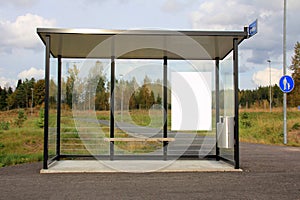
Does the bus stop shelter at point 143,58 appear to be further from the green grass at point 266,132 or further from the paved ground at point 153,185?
→ the green grass at point 266,132

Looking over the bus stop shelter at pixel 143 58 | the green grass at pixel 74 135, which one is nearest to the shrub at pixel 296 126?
the green grass at pixel 74 135

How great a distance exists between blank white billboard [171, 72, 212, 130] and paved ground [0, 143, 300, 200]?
6.88ft

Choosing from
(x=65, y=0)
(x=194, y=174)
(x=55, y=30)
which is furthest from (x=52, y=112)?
(x=194, y=174)

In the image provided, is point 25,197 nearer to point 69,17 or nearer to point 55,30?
point 55,30

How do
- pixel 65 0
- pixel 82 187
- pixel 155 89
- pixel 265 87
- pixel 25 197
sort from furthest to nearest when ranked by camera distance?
1. pixel 265 87
2. pixel 155 89
3. pixel 65 0
4. pixel 82 187
5. pixel 25 197

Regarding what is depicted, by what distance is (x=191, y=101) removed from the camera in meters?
11.0

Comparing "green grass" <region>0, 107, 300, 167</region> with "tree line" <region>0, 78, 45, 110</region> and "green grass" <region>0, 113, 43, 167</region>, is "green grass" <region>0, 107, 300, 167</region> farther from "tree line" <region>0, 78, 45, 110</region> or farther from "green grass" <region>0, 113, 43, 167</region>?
"tree line" <region>0, 78, 45, 110</region>

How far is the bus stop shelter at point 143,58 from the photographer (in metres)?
8.59

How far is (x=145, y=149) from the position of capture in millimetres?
11289

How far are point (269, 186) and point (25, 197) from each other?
158 inches

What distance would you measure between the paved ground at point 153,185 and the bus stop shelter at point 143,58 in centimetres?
81

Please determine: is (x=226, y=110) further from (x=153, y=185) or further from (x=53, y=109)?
(x=53, y=109)

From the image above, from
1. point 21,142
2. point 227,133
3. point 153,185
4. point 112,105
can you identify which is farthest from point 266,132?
point 153,185

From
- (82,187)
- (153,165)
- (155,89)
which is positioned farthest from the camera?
(155,89)
